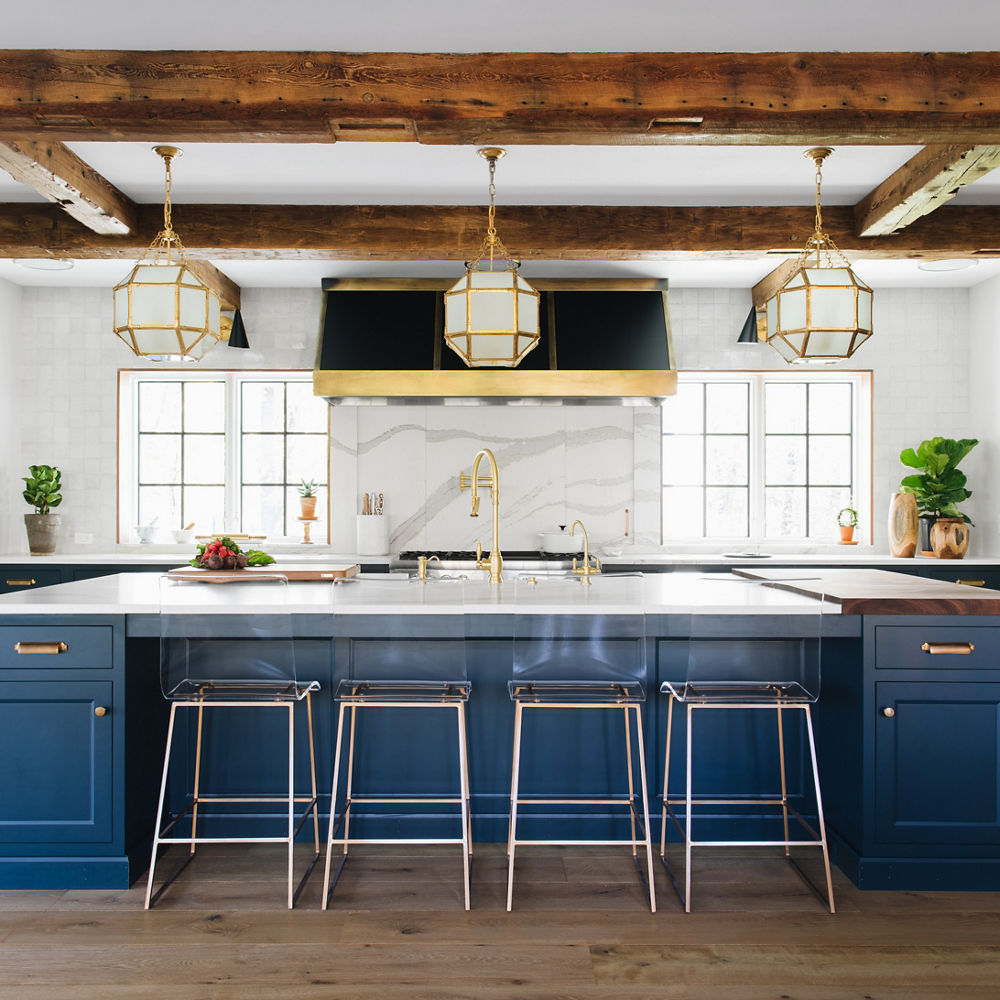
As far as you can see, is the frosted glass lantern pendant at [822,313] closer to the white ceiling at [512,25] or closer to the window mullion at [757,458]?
the white ceiling at [512,25]

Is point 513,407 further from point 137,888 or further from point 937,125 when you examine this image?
point 137,888

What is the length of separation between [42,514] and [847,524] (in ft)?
18.0

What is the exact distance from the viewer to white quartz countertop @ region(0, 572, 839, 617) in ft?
9.10

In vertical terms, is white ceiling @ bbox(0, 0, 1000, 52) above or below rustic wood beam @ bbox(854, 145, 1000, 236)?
above

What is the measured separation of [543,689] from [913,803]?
1.30m

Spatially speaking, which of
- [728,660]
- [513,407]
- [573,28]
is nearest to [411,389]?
[513,407]

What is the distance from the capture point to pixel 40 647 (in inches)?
112

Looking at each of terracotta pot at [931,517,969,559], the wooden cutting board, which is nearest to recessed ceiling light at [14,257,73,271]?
the wooden cutting board

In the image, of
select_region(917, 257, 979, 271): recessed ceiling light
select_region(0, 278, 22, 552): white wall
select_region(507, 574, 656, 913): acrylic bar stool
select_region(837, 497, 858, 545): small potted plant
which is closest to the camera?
select_region(507, 574, 656, 913): acrylic bar stool

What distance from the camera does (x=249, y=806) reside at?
3.16 m

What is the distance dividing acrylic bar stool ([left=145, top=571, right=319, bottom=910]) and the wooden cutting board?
13.4 inches

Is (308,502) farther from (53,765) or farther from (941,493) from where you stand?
(941,493)

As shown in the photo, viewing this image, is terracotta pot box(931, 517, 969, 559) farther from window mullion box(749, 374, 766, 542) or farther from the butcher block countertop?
the butcher block countertop

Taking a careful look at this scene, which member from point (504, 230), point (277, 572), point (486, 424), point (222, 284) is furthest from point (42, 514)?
point (504, 230)
